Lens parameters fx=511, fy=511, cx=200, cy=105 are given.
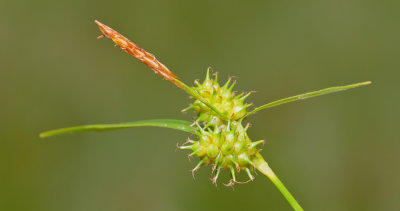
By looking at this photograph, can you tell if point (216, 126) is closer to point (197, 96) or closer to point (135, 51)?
point (197, 96)

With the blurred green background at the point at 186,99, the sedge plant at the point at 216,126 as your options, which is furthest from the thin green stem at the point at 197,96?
the blurred green background at the point at 186,99

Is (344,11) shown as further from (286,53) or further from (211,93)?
(211,93)

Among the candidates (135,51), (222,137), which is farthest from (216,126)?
(135,51)

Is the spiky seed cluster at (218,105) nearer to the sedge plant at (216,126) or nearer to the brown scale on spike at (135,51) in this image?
the sedge plant at (216,126)

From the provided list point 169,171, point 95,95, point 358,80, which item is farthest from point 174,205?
point 358,80

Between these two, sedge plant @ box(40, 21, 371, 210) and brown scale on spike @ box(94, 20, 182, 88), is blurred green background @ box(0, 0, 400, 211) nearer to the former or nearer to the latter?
sedge plant @ box(40, 21, 371, 210)

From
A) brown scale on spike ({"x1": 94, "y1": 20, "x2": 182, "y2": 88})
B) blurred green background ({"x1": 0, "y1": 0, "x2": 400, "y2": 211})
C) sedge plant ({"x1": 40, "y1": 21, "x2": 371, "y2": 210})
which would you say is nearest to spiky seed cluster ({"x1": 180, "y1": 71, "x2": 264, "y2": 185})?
sedge plant ({"x1": 40, "y1": 21, "x2": 371, "y2": 210})
